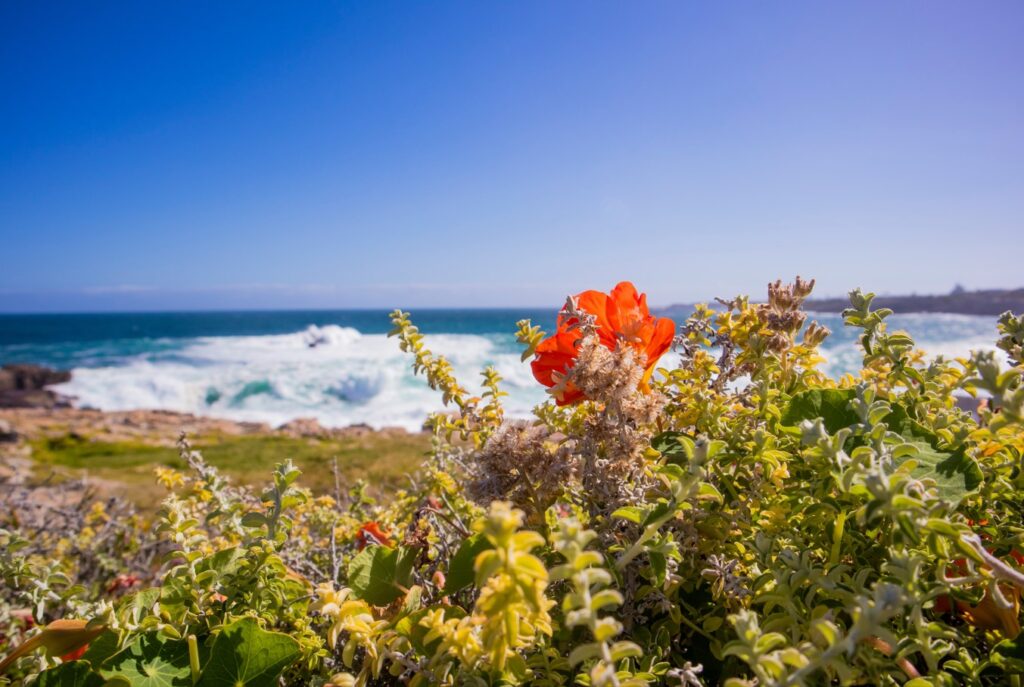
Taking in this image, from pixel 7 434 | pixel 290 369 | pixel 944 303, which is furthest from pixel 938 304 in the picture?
pixel 7 434

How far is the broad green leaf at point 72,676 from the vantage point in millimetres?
750

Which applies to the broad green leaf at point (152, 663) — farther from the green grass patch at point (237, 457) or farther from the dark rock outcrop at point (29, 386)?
the dark rock outcrop at point (29, 386)

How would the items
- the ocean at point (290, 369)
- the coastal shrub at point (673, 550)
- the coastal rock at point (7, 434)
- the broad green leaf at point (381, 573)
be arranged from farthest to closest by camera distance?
the ocean at point (290, 369) < the coastal rock at point (7, 434) < the broad green leaf at point (381, 573) < the coastal shrub at point (673, 550)

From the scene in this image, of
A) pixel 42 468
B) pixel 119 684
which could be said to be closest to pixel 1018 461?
pixel 119 684

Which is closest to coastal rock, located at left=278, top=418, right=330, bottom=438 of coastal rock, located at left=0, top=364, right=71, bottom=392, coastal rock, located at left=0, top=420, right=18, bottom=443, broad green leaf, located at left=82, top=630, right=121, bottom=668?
coastal rock, located at left=0, top=420, right=18, bottom=443

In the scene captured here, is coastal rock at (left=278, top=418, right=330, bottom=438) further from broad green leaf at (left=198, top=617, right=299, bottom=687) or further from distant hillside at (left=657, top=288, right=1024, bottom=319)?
distant hillside at (left=657, top=288, right=1024, bottom=319)

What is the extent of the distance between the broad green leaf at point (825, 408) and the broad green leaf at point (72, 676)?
103 cm

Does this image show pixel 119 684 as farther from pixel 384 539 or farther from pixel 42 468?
pixel 42 468

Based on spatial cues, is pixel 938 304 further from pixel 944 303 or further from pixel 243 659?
pixel 243 659

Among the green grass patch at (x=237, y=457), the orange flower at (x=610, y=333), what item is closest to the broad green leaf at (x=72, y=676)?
the orange flower at (x=610, y=333)

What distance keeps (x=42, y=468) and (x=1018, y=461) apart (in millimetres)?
15406

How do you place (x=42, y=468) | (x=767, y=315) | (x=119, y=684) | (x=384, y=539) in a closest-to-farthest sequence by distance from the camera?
1. (x=119, y=684)
2. (x=767, y=315)
3. (x=384, y=539)
4. (x=42, y=468)

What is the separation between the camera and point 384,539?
121cm

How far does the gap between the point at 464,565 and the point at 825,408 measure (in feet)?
2.02
